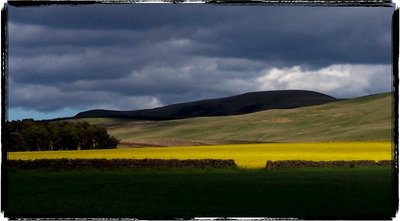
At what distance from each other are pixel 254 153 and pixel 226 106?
4.40 metres

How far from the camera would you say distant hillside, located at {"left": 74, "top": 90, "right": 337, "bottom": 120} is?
945 inches

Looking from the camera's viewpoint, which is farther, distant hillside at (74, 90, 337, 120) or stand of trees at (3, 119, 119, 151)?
distant hillside at (74, 90, 337, 120)

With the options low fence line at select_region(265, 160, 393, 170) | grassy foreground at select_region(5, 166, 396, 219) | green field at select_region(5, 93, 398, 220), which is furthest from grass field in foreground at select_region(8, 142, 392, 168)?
grassy foreground at select_region(5, 166, 396, 219)

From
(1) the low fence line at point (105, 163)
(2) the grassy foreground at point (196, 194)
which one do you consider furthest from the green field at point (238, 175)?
(1) the low fence line at point (105, 163)

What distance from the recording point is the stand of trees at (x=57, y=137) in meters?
23.8

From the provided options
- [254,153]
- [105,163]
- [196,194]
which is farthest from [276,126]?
[105,163]

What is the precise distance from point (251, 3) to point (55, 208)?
21.7 feet

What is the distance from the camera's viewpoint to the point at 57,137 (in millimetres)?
25859

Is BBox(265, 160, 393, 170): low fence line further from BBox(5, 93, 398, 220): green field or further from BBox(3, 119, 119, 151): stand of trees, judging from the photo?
BBox(3, 119, 119, 151): stand of trees

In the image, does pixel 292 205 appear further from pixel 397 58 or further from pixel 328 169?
pixel 328 169

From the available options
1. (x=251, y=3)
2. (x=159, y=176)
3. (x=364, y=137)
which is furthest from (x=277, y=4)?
(x=364, y=137)

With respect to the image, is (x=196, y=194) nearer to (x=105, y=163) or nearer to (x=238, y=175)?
(x=105, y=163)

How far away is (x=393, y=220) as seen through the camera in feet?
70.9

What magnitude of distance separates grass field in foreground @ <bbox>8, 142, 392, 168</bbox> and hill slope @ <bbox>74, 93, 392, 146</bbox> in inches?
9.0
